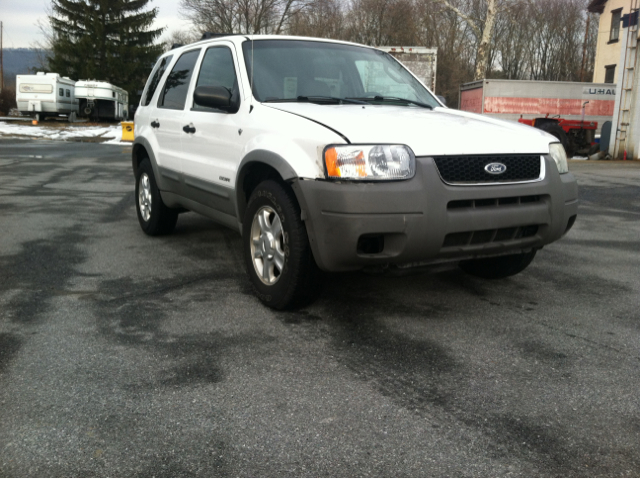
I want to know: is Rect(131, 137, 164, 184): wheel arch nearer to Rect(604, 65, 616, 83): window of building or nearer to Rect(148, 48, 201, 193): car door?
Rect(148, 48, 201, 193): car door

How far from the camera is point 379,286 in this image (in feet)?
16.4

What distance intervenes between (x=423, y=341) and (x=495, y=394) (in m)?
0.76

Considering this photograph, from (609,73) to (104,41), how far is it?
32209 millimetres

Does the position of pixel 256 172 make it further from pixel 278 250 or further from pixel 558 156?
pixel 558 156

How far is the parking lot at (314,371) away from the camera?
2.53 metres

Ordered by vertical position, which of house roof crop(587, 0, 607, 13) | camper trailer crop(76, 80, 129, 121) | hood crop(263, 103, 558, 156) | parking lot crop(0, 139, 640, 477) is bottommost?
parking lot crop(0, 139, 640, 477)

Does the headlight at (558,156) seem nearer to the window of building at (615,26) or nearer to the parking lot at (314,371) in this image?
the parking lot at (314,371)

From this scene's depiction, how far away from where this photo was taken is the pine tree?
45000 mm

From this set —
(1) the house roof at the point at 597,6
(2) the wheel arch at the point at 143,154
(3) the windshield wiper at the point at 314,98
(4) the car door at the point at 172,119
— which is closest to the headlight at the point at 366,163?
(3) the windshield wiper at the point at 314,98

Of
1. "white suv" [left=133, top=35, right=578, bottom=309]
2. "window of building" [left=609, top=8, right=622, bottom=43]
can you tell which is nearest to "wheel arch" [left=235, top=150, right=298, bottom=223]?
"white suv" [left=133, top=35, right=578, bottom=309]

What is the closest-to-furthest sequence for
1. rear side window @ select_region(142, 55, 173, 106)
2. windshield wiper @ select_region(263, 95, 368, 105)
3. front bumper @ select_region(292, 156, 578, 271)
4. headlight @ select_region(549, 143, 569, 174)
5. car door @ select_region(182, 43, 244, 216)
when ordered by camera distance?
front bumper @ select_region(292, 156, 578, 271) → headlight @ select_region(549, 143, 569, 174) → windshield wiper @ select_region(263, 95, 368, 105) → car door @ select_region(182, 43, 244, 216) → rear side window @ select_region(142, 55, 173, 106)

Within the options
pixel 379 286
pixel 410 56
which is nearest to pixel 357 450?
pixel 379 286

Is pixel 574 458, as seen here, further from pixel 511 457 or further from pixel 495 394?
pixel 495 394

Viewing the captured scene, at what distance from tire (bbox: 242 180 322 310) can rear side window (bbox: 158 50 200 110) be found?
1.87m
